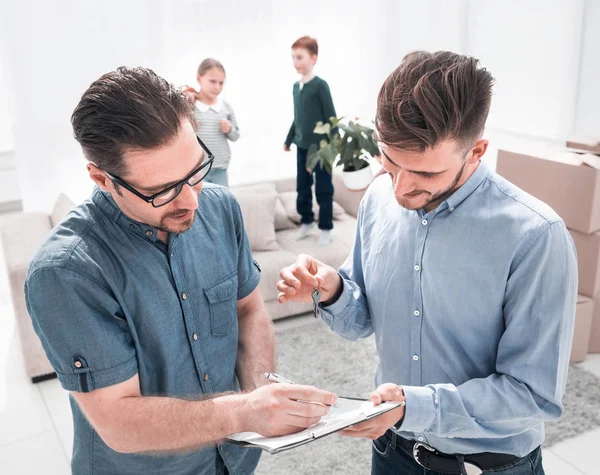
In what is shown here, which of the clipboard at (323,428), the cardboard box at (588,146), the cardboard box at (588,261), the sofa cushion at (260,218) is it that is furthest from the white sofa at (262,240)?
the clipboard at (323,428)

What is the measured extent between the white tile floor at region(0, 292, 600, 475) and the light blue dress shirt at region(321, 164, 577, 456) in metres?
1.64

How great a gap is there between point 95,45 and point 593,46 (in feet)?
14.0

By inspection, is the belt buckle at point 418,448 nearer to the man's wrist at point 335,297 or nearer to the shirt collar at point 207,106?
the man's wrist at point 335,297

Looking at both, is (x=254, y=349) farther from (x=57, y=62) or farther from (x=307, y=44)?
(x=57, y=62)

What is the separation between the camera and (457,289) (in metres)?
1.27

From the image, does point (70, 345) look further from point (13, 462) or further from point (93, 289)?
point (13, 462)

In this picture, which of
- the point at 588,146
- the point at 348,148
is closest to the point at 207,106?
the point at 348,148

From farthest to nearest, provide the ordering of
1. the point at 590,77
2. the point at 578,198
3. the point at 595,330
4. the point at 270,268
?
the point at 590,77, the point at 270,268, the point at 595,330, the point at 578,198

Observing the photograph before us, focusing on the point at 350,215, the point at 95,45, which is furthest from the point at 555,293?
the point at 95,45

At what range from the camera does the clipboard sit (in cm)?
107

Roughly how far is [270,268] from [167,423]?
2885 mm

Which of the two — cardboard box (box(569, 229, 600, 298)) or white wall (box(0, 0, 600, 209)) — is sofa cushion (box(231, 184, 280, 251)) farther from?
cardboard box (box(569, 229, 600, 298))

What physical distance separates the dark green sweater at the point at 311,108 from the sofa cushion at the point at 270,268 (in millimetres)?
936

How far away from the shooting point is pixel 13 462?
2.82 metres
